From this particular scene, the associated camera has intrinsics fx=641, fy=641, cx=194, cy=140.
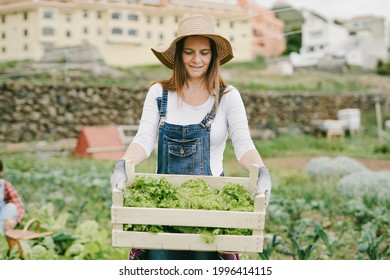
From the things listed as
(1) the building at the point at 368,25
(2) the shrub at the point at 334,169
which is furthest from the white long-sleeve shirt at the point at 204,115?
(1) the building at the point at 368,25

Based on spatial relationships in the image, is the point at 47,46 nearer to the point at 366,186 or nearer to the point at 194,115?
the point at 366,186

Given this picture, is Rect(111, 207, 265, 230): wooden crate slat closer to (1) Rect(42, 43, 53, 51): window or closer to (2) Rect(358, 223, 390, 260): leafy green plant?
(2) Rect(358, 223, 390, 260): leafy green plant

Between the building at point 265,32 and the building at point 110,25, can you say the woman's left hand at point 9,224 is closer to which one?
the building at point 110,25

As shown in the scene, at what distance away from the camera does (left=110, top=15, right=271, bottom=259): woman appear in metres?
1.96

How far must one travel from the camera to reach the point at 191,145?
1.97 meters

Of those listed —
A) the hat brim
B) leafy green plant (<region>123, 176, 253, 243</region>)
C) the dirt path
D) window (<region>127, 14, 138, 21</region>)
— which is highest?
window (<region>127, 14, 138, 21</region>)

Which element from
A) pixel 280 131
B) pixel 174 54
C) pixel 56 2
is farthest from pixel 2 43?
pixel 174 54

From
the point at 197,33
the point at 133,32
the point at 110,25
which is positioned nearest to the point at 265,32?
the point at 133,32

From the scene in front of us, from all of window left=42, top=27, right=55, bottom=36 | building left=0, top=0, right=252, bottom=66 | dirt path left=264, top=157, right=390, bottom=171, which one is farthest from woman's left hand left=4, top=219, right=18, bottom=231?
window left=42, top=27, right=55, bottom=36

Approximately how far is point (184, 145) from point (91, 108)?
6.90 metres

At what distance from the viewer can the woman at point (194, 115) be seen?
1.96 metres

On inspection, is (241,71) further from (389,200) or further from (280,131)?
(389,200)

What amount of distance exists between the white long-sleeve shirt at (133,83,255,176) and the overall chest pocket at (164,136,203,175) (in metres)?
0.05

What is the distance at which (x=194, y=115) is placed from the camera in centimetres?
198
